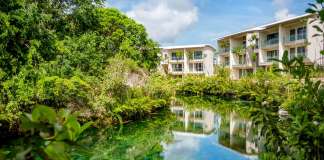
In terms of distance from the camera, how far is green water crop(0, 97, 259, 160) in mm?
10023

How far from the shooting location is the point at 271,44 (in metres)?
32.9

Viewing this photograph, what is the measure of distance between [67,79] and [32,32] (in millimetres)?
1914

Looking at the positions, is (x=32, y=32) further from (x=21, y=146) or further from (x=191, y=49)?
(x=191, y=49)

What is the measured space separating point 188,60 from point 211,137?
36.1m

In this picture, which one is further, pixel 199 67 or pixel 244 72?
pixel 199 67

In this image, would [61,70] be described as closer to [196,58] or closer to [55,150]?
[55,150]

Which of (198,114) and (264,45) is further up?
(264,45)

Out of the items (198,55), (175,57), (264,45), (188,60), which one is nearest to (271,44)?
(264,45)

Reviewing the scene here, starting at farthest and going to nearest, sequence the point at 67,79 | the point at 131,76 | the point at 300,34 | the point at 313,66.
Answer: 1. the point at 300,34
2. the point at 131,76
3. the point at 67,79
4. the point at 313,66

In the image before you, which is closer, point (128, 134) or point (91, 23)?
point (128, 134)

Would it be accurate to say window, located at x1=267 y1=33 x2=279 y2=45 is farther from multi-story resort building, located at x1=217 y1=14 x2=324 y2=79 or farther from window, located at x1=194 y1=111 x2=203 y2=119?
window, located at x1=194 y1=111 x2=203 y2=119

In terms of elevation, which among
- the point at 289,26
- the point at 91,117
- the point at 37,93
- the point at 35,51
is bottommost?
A: the point at 91,117

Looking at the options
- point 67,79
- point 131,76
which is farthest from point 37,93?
point 131,76

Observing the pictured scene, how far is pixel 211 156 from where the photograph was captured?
10188 millimetres
